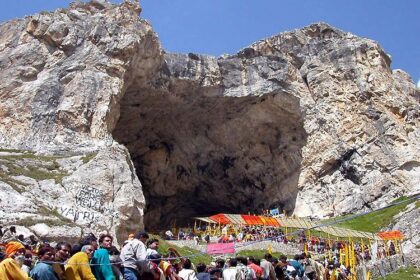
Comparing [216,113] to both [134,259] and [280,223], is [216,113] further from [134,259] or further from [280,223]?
[134,259]

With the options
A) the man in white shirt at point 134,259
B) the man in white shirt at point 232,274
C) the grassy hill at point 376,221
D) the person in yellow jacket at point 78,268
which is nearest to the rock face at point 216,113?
the grassy hill at point 376,221

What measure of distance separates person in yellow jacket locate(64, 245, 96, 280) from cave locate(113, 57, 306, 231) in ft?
105

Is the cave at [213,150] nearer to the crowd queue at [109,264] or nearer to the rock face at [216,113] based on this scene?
the rock face at [216,113]

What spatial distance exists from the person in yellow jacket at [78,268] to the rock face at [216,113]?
64.4 feet

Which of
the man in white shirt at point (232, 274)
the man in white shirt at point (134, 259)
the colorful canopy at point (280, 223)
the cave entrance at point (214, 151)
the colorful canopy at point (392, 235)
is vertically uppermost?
the cave entrance at point (214, 151)

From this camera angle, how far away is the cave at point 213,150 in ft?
136

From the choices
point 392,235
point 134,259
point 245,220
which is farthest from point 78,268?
point 245,220

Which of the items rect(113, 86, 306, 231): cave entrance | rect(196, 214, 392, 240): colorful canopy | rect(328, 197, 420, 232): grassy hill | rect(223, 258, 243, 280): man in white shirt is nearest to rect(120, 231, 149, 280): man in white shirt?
rect(223, 258, 243, 280): man in white shirt

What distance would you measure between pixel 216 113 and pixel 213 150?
368cm

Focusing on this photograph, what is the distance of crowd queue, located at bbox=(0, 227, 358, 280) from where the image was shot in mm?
7324

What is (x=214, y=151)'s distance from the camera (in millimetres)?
44531

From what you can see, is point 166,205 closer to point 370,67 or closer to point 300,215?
point 300,215

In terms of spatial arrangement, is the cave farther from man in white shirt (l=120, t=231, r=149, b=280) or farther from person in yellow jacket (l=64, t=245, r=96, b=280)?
person in yellow jacket (l=64, t=245, r=96, b=280)

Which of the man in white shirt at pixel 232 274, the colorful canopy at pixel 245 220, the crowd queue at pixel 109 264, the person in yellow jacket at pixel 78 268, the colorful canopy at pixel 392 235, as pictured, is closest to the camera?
the crowd queue at pixel 109 264
